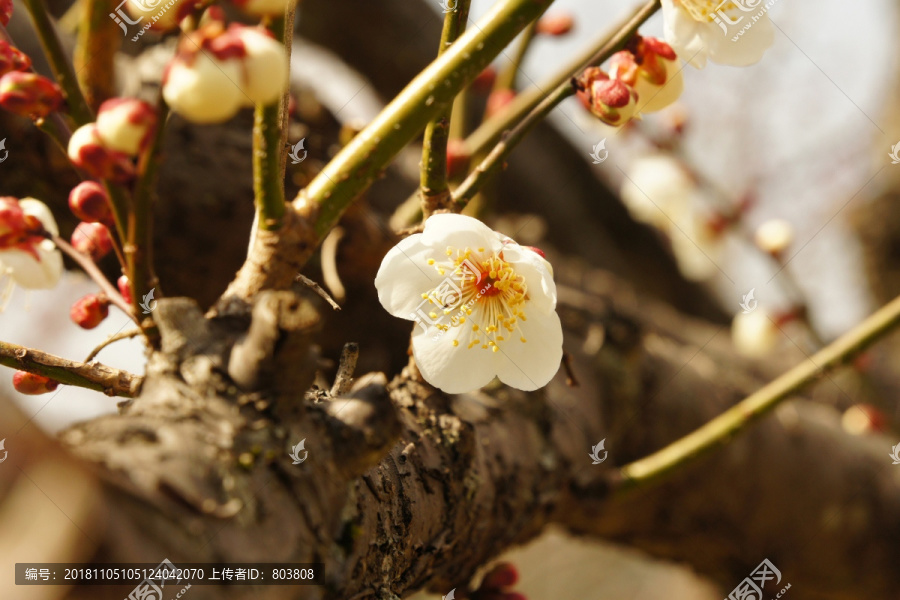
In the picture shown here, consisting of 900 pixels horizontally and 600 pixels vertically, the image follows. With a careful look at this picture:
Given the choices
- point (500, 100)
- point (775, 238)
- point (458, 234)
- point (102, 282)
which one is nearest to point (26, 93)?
point (102, 282)

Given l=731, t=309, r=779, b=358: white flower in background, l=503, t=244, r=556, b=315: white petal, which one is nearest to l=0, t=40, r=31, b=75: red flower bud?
l=503, t=244, r=556, b=315: white petal

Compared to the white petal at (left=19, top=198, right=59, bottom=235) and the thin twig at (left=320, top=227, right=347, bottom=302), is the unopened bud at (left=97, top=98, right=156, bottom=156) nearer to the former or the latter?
the white petal at (left=19, top=198, right=59, bottom=235)

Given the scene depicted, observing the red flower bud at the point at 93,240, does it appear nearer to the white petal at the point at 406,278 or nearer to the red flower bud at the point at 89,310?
the red flower bud at the point at 89,310

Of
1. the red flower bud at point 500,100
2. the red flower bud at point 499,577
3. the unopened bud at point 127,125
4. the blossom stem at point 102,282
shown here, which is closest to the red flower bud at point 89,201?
the blossom stem at point 102,282

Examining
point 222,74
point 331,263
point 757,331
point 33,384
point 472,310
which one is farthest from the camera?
point 757,331

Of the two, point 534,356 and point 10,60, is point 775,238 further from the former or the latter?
point 10,60

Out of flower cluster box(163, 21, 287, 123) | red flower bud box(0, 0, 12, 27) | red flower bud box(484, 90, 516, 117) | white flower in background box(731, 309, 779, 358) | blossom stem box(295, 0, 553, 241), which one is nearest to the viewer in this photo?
flower cluster box(163, 21, 287, 123)

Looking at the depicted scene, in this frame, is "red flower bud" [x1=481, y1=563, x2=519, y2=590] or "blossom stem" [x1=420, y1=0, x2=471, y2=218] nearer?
"blossom stem" [x1=420, y1=0, x2=471, y2=218]
